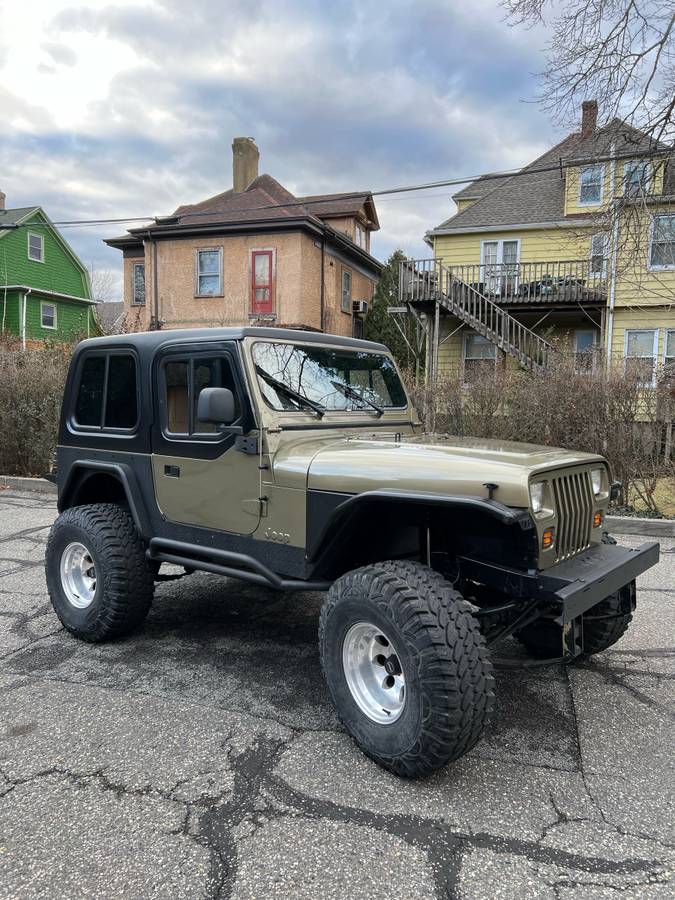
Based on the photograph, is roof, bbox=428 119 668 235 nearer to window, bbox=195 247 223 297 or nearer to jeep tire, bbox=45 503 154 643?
window, bbox=195 247 223 297

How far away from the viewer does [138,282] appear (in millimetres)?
24078

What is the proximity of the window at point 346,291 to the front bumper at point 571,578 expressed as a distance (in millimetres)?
21224

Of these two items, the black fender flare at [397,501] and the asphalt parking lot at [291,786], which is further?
the black fender flare at [397,501]

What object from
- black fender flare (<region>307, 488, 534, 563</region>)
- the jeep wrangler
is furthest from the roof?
black fender flare (<region>307, 488, 534, 563</region>)

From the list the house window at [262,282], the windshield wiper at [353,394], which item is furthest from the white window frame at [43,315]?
the windshield wiper at [353,394]

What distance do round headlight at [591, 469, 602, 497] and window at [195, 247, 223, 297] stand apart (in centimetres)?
1925

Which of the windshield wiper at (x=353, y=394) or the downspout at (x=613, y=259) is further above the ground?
the downspout at (x=613, y=259)

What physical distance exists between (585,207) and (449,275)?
181 inches

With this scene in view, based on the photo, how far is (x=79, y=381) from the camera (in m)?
4.50

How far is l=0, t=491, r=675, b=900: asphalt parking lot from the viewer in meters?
2.15

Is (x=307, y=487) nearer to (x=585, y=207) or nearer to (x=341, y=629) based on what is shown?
(x=341, y=629)

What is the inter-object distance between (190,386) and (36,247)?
94.9 feet

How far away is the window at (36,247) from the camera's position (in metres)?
28.0

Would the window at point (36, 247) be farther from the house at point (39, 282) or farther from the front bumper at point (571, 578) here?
the front bumper at point (571, 578)
